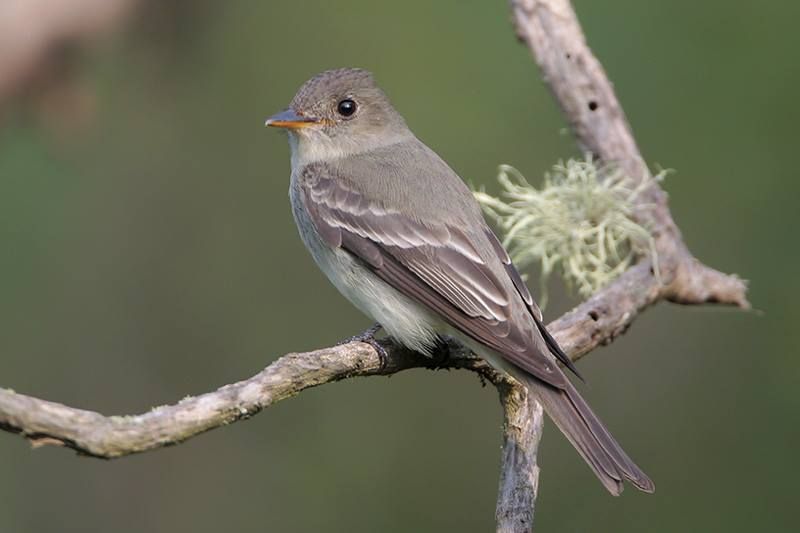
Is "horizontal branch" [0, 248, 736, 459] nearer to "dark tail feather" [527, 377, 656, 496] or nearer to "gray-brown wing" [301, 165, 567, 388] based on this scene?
"gray-brown wing" [301, 165, 567, 388]

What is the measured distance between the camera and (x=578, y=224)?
13.9 ft

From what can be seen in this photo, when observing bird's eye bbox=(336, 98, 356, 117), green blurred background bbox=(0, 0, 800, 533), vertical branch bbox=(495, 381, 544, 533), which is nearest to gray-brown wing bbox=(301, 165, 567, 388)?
vertical branch bbox=(495, 381, 544, 533)

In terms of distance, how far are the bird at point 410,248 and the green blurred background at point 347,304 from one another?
1.19m

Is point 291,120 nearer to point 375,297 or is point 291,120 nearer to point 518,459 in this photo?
point 375,297

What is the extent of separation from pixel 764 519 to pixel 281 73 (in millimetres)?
3335

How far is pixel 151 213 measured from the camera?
633cm

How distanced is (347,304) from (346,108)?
1.97 m

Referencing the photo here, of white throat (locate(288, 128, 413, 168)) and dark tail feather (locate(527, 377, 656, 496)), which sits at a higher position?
white throat (locate(288, 128, 413, 168))

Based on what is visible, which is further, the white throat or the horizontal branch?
the white throat

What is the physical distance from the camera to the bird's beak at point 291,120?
4258mm

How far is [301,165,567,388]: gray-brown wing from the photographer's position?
134 inches

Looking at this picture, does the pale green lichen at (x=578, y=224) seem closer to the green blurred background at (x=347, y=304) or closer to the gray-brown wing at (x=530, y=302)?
the gray-brown wing at (x=530, y=302)

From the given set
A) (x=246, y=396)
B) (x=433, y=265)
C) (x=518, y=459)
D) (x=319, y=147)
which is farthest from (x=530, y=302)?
(x=246, y=396)

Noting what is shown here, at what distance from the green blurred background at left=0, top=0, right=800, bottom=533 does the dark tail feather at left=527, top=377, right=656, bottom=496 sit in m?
2.35
